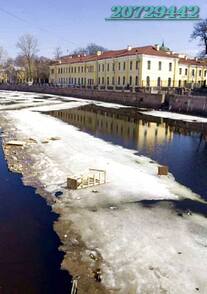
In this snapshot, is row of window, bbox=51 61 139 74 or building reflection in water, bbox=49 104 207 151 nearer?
building reflection in water, bbox=49 104 207 151

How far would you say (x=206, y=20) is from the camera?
56250mm

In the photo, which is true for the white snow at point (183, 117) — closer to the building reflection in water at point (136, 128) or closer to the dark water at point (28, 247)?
the building reflection in water at point (136, 128)

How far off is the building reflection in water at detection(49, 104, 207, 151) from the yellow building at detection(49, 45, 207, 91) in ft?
66.3

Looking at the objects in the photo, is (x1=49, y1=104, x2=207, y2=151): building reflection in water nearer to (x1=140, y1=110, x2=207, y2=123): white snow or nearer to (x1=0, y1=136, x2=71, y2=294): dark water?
(x1=140, y1=110, x2=207, y2=123): white snow

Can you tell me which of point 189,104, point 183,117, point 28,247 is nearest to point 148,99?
point 189,104

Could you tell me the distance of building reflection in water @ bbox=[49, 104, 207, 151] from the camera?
26275 mm

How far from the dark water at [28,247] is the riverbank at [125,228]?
0.36 m

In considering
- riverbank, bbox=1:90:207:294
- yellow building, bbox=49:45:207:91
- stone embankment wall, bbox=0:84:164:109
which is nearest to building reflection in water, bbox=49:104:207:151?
riverbank, bbox=1:90:207:294

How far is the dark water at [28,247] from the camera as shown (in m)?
7.70

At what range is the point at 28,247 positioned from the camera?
9258mm

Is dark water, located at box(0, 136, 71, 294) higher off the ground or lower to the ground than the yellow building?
lower

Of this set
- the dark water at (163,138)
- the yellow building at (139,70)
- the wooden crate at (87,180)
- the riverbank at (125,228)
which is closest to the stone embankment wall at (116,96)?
the yellow building at (139,70)

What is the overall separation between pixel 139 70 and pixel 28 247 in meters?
58.8

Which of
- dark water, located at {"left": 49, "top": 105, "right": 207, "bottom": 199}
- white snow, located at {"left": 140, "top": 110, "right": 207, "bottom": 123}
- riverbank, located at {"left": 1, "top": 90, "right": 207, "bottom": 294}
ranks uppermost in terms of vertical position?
white snow, located at {"left": 140, "top": 110, "right": 207, "bottom": 123}
